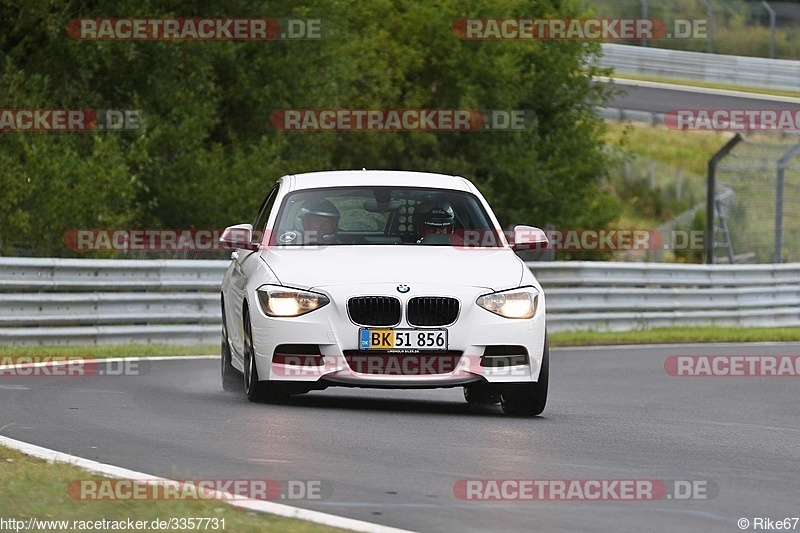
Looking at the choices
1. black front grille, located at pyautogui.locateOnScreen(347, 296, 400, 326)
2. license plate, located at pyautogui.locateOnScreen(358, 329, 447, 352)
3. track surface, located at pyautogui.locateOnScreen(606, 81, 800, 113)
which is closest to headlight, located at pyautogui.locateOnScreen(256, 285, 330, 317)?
black front grille, located at pyautogui.locateOnScreen(347, 296, 400, 326)

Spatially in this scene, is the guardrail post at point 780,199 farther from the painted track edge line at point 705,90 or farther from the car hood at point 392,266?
the painted track edge line at point 705,90

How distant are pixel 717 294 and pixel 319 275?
47.7ft

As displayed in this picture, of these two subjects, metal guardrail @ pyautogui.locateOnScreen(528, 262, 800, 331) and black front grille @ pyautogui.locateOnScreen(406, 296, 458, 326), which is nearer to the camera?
black front grille @ pyautogui.locateOnScreen(406, 296, 458, 326)

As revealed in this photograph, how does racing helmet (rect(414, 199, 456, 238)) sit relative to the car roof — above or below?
below

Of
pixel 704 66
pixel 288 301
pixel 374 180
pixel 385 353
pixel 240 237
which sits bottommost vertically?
pixel 385 353

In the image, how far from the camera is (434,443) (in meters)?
8.78

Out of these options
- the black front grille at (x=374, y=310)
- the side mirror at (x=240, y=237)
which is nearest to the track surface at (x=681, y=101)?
the side mirror at (x=240, y=237)

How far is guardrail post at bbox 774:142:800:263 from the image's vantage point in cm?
2542

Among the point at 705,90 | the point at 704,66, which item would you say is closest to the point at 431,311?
the point at 705,90

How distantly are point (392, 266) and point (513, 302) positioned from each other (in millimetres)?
787

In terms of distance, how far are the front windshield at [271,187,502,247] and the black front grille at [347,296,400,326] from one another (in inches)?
40.6

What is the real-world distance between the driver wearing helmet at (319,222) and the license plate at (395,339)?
3.96ft

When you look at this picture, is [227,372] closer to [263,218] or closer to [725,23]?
[263,218]

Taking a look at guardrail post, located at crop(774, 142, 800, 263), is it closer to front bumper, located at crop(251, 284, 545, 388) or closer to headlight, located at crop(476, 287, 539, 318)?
headlight, located at crop(476, 287, 539, 318)
